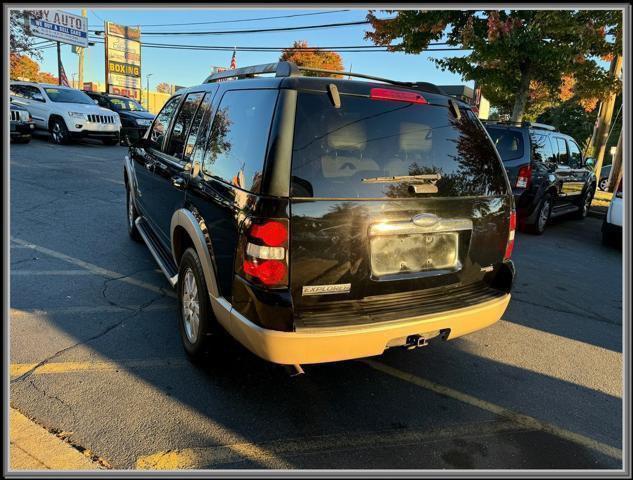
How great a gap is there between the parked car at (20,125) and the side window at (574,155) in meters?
14.7

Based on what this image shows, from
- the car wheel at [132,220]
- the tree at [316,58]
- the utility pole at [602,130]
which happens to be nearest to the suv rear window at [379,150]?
the car wheel at [132,220]

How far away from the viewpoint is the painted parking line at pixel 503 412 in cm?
273

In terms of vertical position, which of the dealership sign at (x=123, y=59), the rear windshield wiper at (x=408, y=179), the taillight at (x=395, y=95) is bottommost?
the rear windshield wiper at (x=408, y=179)

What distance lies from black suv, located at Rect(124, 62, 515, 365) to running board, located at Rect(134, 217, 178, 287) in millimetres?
499

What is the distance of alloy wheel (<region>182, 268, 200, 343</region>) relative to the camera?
3.26 meters

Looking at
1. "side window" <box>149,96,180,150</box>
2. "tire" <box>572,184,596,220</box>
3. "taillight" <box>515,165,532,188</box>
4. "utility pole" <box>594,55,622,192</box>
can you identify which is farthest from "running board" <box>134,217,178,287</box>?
"utility pole" <box>594,55,622,192</box>

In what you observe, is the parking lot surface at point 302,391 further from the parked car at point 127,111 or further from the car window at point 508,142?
the parked car at point 127,111

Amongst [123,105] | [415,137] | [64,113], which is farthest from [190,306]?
[123,105]

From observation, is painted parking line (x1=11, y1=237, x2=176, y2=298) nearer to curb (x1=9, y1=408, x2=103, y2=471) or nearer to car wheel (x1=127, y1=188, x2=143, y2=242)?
car wheel (x1=127, y1=188, x2=143, y2=242)

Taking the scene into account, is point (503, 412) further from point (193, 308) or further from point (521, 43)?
point (521, 43)

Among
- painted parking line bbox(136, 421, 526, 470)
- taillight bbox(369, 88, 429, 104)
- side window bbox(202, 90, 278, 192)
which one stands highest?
taillight bbox(369, 88, 429, 104)

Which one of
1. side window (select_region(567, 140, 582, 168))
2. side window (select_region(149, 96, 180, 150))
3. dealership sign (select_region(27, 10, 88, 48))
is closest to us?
side window (select_region(149, 96, 180, 150))

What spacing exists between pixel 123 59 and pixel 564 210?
2968 cm

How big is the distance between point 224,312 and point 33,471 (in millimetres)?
1200
